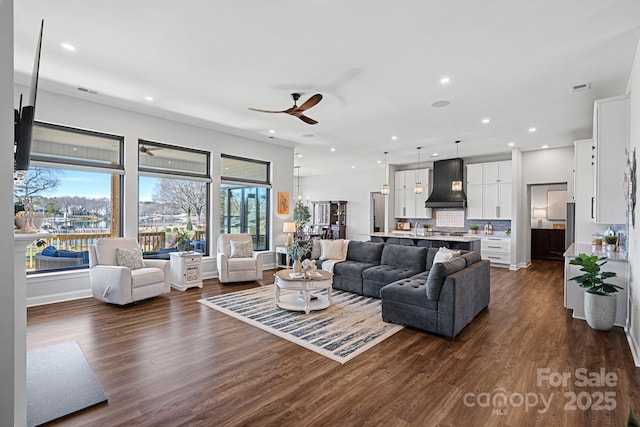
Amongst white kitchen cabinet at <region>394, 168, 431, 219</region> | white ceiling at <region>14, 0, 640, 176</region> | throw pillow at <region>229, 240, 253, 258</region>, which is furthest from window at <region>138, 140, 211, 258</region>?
white kitchen cabinet at <region>394, 168, 431, 219</region>

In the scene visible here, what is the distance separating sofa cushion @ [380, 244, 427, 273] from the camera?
17.5 ft

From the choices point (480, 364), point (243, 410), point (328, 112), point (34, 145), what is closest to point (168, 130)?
point (34, 145)

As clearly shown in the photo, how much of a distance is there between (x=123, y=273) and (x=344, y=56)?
13.3 feet

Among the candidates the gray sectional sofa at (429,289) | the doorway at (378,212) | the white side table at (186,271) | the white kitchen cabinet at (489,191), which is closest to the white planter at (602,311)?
the gray sectional sofa at (429,289)

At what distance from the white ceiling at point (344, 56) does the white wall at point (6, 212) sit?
1.46 meters

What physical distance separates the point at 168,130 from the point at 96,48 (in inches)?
99.8

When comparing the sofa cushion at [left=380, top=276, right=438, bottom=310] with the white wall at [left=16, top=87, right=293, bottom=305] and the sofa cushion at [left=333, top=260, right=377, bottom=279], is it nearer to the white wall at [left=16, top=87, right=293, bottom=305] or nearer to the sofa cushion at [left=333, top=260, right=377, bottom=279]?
the sofa cushion at [left=333, top=260, right=377, bottom=279]

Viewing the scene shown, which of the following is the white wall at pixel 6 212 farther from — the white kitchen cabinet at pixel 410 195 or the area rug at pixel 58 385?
the white kitchen cabinet at pixel 410 195

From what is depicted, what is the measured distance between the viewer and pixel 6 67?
5.07ft

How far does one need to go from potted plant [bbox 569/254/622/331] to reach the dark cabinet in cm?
654

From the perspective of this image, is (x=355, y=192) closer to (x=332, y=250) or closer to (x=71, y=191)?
(x=332, y=250)

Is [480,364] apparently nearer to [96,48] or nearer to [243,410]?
[243,410]

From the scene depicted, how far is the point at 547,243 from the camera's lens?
9.57 meters

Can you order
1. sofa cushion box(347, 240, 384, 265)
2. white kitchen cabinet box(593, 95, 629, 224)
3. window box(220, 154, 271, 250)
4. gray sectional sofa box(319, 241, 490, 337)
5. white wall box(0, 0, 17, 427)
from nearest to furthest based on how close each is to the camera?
white wall box(0, 0, 17, 427) < gray sectional sofa box(319, 241, 490, 337) < white kitchen cabinet box(593, 95, 629, 224) < sofa cushion box(347, 240, 384, 265) < window box(220, 154, 271, 250)
